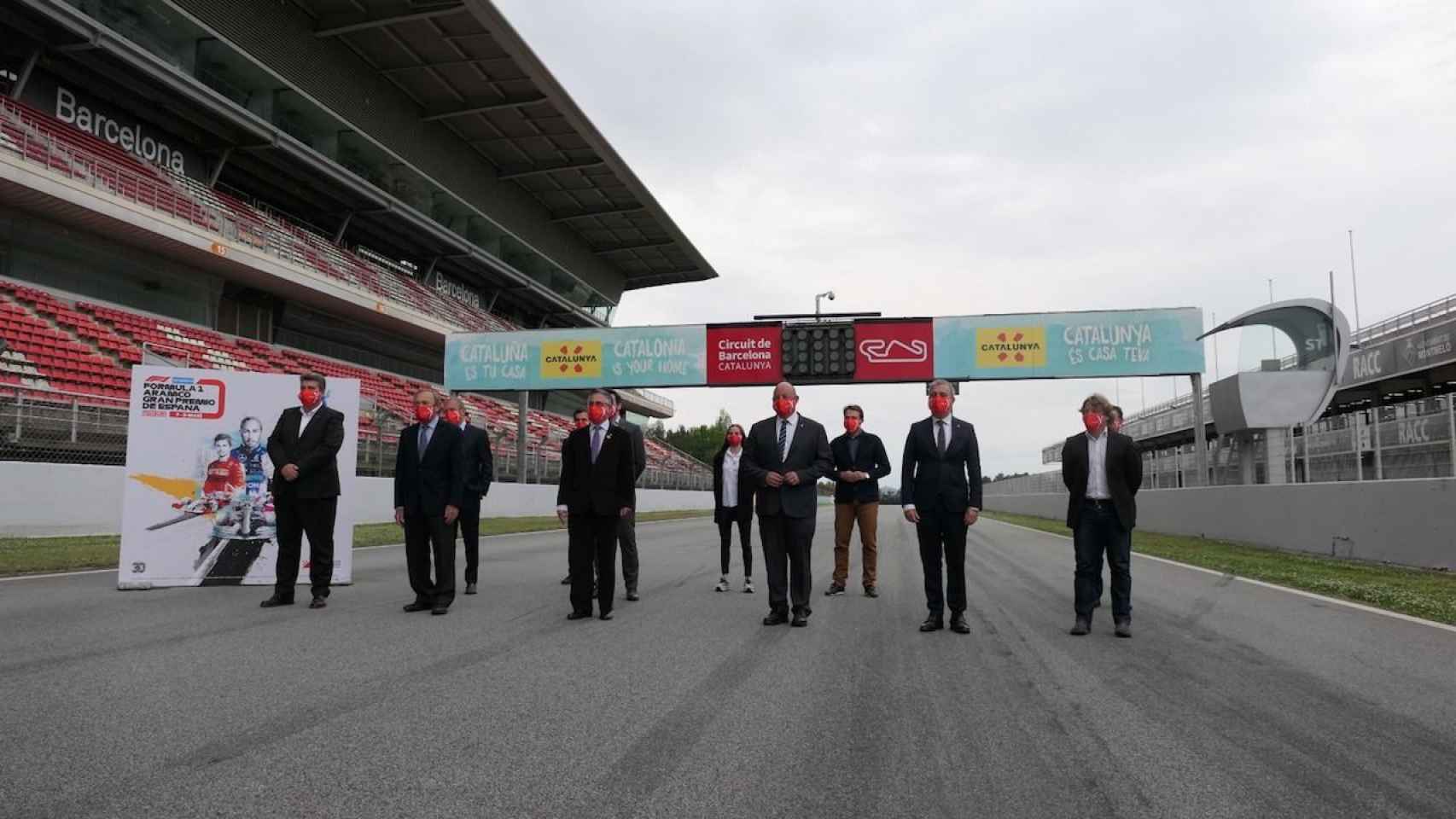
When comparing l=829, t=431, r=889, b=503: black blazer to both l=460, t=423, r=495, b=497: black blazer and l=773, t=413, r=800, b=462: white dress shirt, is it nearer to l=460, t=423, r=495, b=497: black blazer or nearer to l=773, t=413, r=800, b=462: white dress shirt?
l=773, t=413, r=800, b=462: white dress shirt

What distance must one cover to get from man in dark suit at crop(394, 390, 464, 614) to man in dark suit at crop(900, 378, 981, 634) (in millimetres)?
3752

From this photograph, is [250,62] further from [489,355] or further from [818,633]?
[818,633]

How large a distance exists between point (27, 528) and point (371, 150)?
83.7ft

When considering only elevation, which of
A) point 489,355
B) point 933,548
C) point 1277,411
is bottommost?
point 933,548

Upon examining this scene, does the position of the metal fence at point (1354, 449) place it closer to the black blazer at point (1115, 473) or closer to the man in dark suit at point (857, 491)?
the black blazer at point (1115, 473)

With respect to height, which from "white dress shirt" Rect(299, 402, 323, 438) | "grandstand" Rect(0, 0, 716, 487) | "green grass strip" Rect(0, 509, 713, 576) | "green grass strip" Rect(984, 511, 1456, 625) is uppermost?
Result: "grandstand" Rect(0, 0, 716, 487)

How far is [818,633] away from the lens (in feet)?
21.7

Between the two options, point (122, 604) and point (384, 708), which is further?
point (122, 604)

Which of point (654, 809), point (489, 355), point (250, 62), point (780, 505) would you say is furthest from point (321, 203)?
point (654, 809)

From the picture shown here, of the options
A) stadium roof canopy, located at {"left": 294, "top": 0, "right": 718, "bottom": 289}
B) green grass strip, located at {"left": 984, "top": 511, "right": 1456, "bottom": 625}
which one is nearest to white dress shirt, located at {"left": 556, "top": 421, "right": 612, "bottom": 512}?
green grass strip, located at {"left": 984, "top": 511, "right": 1456, "bottom": 625}

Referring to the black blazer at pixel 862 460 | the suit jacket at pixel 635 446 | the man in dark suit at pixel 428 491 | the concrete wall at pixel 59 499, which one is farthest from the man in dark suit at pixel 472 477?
the concrete wall at pixel 59 499

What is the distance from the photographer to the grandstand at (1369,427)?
1247cm

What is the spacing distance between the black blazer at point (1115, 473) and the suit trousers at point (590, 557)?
351cm

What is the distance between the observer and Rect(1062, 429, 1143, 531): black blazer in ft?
22.4
